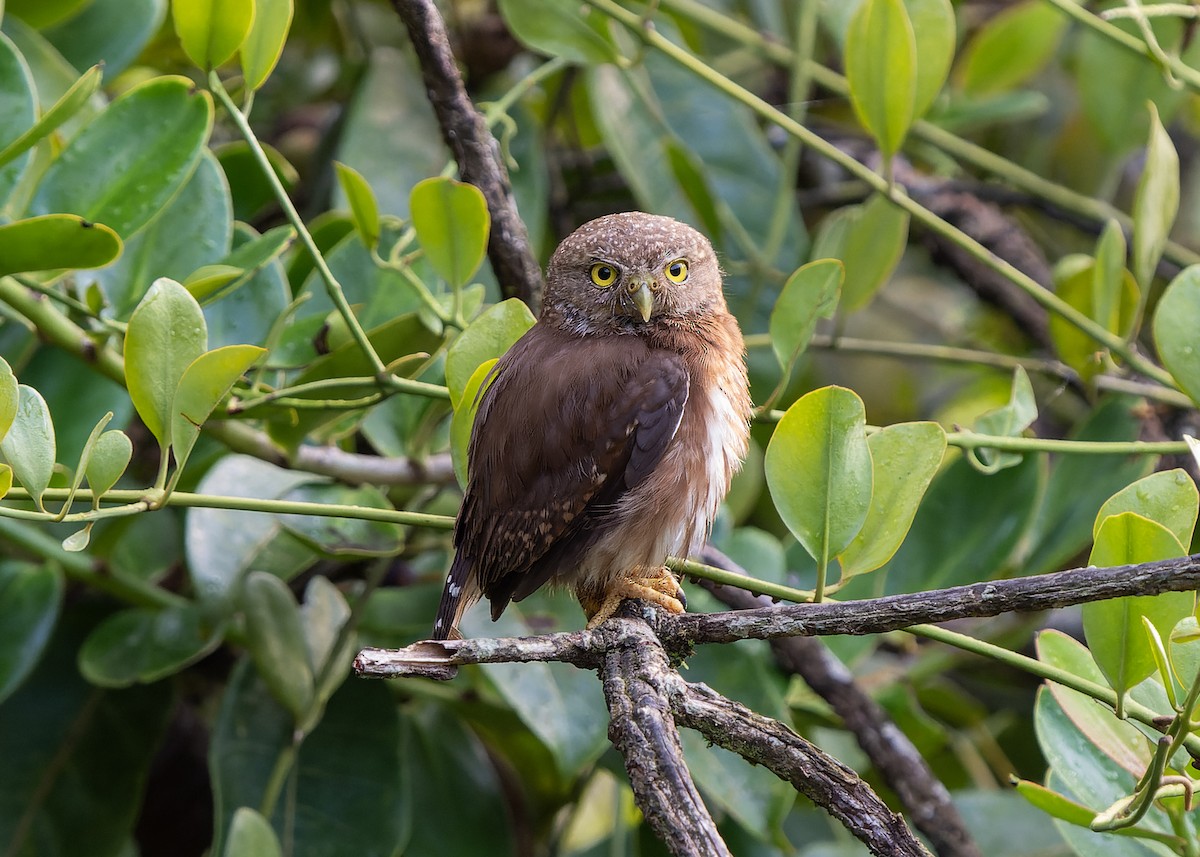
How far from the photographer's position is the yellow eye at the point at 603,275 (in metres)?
3.22

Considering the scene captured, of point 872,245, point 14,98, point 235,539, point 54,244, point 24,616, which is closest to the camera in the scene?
point 54,244

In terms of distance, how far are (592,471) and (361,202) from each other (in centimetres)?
79

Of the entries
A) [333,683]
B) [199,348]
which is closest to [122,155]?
[199,348]

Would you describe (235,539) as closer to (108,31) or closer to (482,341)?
(482,341)

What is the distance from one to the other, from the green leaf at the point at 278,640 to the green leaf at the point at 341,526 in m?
0.15

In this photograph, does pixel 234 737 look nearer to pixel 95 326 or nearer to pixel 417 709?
pixel 417 709

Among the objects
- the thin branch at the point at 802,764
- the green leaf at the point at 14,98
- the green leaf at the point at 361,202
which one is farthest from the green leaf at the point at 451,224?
the thin branch at the point at 802,764

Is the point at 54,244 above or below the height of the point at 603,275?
above

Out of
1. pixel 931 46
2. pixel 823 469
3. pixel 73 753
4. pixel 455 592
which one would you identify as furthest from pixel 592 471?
pixel 73 753

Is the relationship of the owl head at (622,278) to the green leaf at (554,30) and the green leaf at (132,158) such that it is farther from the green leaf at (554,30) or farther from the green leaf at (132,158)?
the green leaf at (132,158)

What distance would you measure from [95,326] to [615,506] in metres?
1.20

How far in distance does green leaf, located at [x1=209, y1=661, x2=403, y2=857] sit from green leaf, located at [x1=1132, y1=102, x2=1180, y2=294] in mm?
2162

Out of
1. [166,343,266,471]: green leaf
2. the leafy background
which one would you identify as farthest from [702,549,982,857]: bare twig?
[166,343,266,471]: green leaf

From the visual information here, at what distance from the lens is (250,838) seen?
8.05 feet
